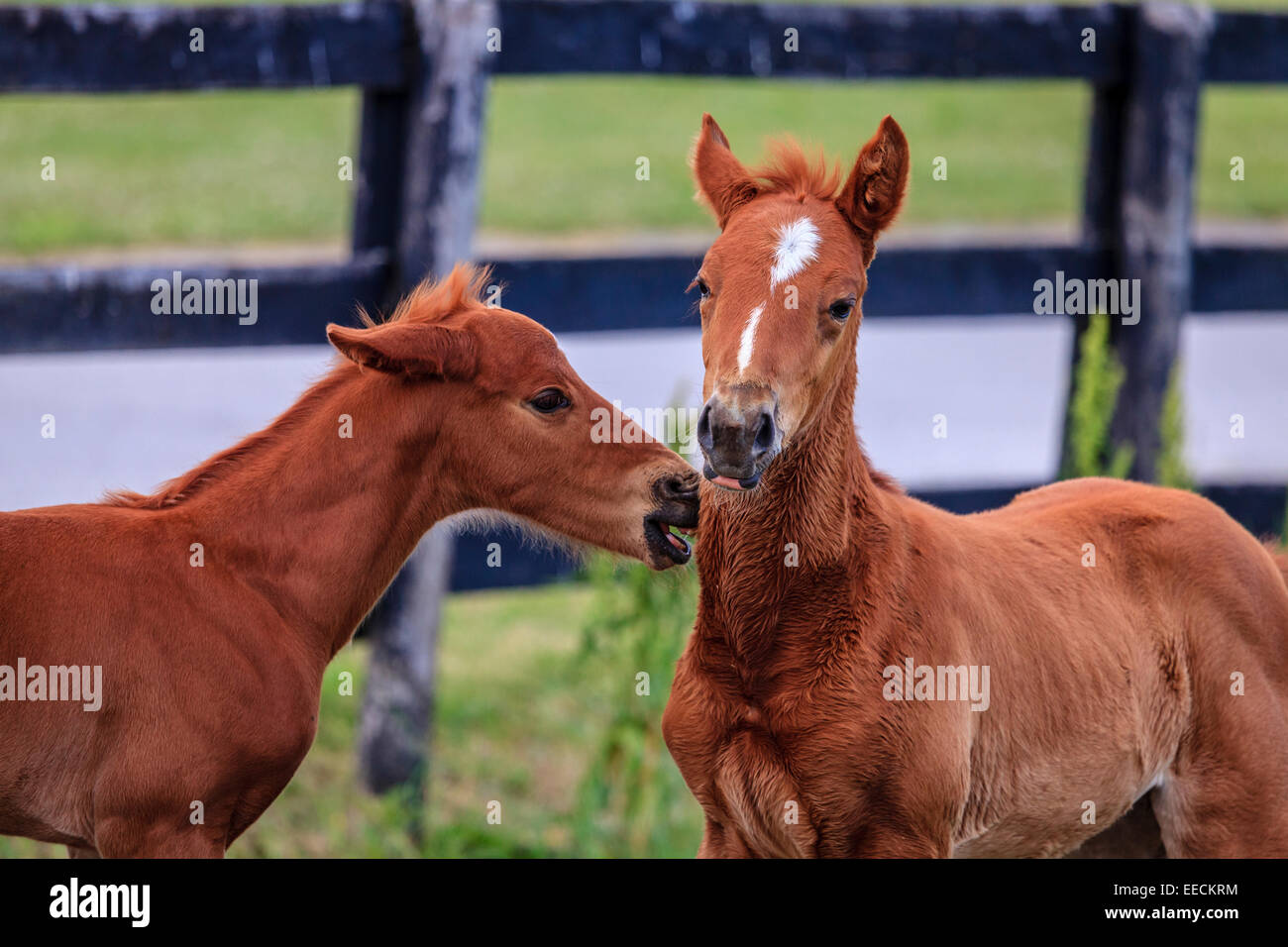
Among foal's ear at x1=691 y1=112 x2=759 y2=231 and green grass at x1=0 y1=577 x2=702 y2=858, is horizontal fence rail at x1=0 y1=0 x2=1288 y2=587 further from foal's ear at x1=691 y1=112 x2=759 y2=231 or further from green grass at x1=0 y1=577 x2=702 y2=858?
foal's ear at x1=691 y1=112 x2=759 y2=231

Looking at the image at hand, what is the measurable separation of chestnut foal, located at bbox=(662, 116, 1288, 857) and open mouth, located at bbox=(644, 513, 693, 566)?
5 centimetres

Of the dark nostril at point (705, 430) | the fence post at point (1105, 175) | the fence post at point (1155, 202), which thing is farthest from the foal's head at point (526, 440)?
the fence post at point (1155, 202)

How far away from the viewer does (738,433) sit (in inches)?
108

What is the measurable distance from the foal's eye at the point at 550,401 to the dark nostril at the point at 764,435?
0.60m

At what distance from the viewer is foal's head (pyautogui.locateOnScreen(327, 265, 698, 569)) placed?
124 inches

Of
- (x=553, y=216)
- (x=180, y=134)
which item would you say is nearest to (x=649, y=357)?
(x=553, y=216)

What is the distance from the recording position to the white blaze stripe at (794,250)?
9.57 ft

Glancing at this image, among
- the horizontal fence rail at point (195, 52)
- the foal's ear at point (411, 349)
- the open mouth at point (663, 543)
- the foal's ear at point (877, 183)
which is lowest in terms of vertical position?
the open mouth at point (663, 543)

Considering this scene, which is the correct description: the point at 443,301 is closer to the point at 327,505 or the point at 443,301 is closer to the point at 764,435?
the point at 327,505

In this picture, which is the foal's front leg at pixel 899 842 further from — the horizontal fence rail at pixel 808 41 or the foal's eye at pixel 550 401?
the horizontal fence rail at pixel 808 41

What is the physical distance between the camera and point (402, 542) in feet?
10.5

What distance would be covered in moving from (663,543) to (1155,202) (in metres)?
3.72

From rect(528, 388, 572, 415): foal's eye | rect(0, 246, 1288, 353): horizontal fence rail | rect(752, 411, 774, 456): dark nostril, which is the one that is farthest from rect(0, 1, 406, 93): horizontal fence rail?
rect(752, 411, 774, 456): dark nostril
